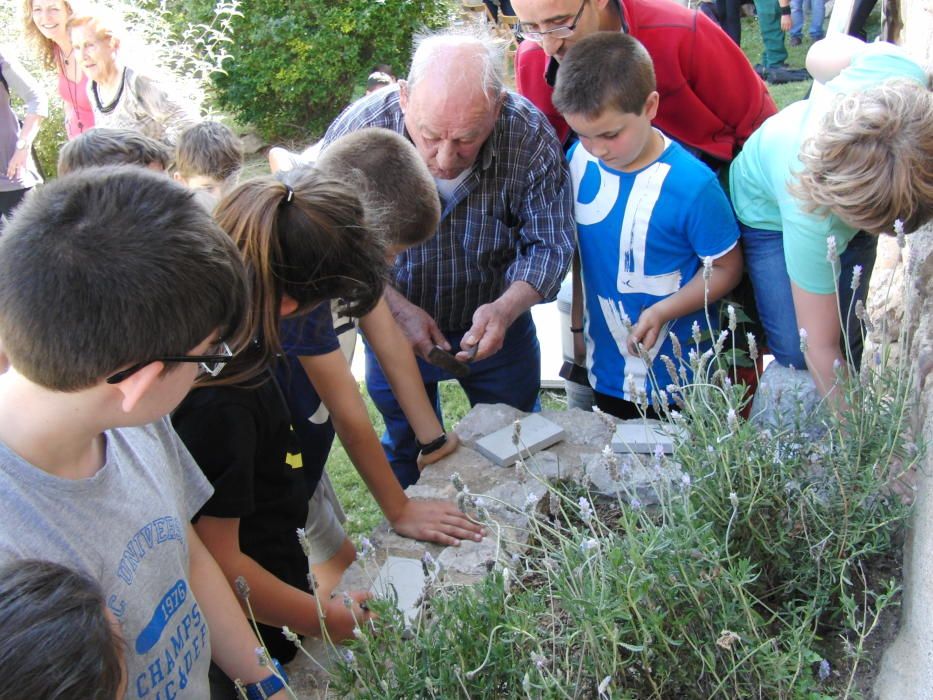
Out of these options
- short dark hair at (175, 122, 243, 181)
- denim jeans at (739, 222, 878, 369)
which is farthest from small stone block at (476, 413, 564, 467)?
short dark hair at (175, 122, 243, 181)

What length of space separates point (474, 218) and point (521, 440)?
35.7 inches

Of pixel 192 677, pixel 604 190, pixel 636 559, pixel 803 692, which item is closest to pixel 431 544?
pixel 192 677

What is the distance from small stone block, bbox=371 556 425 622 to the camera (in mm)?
1978

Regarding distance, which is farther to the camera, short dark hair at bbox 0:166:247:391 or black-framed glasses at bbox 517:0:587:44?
black-framed glasses at bbox 517:0:587:44

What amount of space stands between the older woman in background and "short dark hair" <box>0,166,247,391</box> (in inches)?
177

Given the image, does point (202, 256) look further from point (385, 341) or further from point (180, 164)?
point (180, 164)

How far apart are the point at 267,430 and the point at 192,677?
1.72 ft

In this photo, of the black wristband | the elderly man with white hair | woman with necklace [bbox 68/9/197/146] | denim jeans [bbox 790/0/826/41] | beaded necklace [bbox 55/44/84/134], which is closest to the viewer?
the black wristband

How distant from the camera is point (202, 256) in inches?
52.6

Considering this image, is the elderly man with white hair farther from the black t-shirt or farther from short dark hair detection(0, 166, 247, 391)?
short dark hair detection(0, 166, 247, 391)

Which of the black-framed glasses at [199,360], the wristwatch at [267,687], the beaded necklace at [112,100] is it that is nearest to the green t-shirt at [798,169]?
the black-framed glasses at [199,360]

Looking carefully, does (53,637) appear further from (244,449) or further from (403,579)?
(403,579)

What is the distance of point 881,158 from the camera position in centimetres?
201

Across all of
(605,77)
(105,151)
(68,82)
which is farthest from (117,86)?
(605,77)
